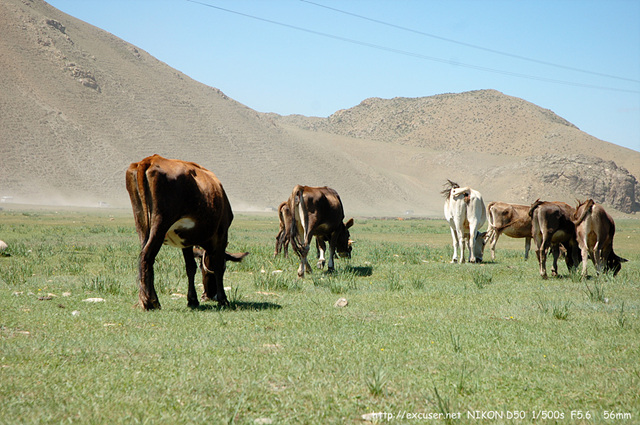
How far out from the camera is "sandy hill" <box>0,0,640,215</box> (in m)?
77.3

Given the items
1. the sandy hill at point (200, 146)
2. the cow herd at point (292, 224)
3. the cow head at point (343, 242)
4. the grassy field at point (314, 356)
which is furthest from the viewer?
the sandy hill at point (200, 146)

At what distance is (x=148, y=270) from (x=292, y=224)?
524 centimetres

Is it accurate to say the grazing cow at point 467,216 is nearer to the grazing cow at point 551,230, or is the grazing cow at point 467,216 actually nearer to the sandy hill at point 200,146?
the grazing cow at point 551,230

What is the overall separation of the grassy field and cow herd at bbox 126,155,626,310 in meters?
0.71

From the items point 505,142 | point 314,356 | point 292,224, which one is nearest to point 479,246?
point 292,224

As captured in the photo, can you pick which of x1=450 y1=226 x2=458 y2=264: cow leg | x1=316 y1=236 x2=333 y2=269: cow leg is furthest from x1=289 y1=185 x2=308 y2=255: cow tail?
x1=450 y1=226 x2=458 y2=264: cow leg

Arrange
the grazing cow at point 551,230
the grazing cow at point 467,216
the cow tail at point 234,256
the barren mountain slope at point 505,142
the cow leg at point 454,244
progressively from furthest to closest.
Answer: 1. the barren mountain slope at point 505,142
2. the grazing cow at point 467,216
3. the cow leg at point 454,244
4. the grazing cow at point 551,230
5. the cow tail at point 234,256

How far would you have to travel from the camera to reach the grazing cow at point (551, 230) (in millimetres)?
12703

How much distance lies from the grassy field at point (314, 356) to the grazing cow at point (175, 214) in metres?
Answer: 0.49

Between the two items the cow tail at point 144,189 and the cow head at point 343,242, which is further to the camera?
the cow head at point 343,242

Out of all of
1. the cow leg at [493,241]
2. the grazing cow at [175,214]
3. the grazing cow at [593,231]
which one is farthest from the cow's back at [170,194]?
the cow leg at [493,241]

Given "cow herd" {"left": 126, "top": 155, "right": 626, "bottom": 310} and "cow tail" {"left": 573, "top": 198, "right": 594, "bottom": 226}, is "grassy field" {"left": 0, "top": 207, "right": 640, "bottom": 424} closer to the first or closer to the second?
"cow herd" {"left": 126, "top": 155, "right": 626, "bottom": 310}

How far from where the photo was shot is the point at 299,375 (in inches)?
191

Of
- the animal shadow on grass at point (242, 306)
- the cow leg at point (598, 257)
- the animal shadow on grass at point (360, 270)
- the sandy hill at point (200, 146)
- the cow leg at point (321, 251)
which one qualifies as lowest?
the animal shadow on grass at point (242, 306)
